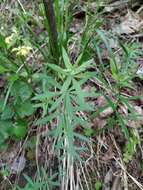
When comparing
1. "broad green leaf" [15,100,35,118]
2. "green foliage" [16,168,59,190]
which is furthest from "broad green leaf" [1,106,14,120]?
"green foliage" [16,168,59,190]

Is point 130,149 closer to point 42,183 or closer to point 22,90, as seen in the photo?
point 42,183

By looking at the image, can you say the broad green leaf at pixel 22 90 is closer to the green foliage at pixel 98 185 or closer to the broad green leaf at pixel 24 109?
the broad green leaf at pixel 24 109

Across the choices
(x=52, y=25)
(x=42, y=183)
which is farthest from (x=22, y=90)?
(x=42, y=183)

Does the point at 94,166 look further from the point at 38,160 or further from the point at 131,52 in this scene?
the point at 131,52

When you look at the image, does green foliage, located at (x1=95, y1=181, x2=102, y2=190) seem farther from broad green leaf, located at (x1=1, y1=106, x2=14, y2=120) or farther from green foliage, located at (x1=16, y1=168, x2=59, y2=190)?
broad green leaf, located at (x1=1, y1=106, x2=14, y2=120)

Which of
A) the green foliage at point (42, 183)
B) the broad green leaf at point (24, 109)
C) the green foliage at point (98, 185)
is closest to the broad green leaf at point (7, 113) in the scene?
the broad green leaf at point (24, 109)

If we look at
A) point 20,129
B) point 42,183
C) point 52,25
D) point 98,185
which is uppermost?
point 52,25

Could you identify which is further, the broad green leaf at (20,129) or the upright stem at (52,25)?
the broad green leaf at (20,129)

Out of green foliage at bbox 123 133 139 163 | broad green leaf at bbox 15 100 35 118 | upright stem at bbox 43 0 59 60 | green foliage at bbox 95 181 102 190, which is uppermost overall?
upright stem at bbox 43 0 59 60
